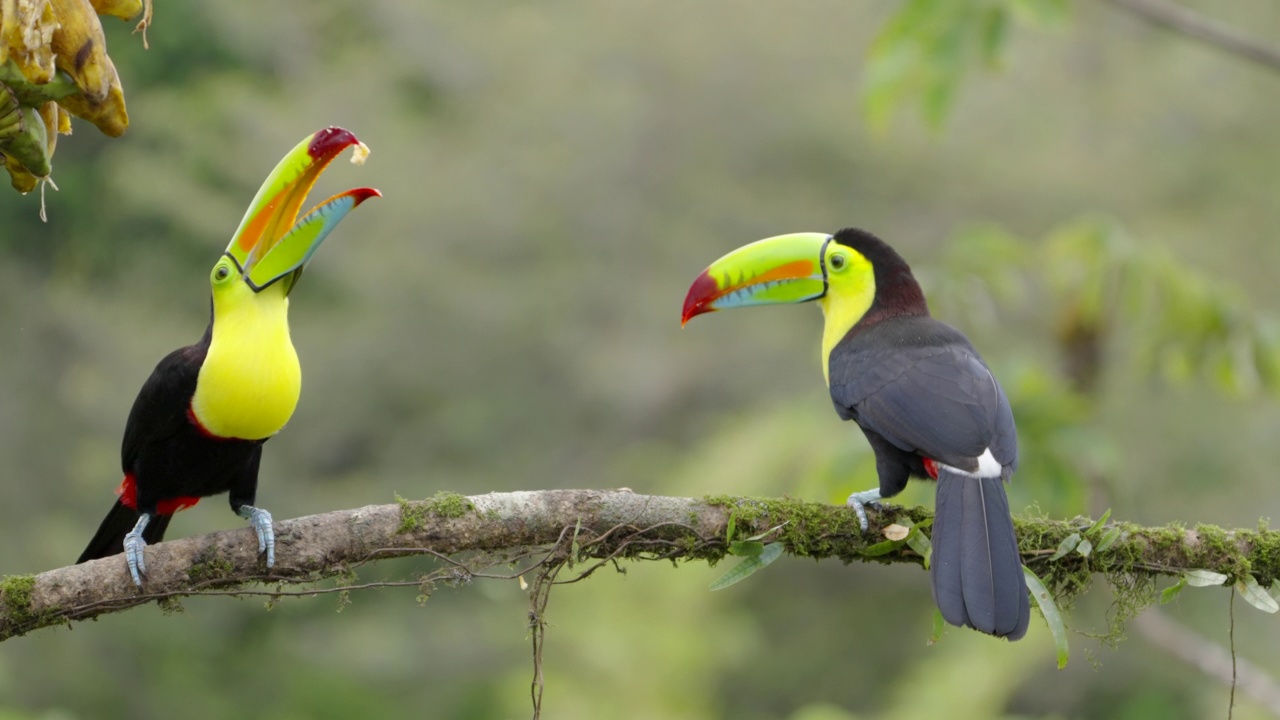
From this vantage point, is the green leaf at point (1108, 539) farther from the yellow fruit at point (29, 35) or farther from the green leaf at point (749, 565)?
the yellow fruit at point (29, 35)

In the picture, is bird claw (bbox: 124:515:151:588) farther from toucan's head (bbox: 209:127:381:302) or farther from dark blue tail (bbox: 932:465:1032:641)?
dark blue tail (bbox: 932:465:1032:641)

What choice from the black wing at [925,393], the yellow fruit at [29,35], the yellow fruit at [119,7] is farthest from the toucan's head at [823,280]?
the yellow fruit at [29,35]

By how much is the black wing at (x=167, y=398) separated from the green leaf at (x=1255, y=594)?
2.26 metres

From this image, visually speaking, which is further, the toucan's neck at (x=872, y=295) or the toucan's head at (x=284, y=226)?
the toucan's neck at (x=872, y=295)

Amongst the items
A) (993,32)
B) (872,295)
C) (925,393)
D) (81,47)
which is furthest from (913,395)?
(81,47)

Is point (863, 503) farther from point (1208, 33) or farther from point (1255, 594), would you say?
point (1208, 33)

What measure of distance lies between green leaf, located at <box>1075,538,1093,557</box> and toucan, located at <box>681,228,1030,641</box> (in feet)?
0.48

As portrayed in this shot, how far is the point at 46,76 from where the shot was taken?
177 centimetres

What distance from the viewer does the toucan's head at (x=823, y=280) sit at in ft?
12.0

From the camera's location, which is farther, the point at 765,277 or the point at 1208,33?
the point at 1208,33

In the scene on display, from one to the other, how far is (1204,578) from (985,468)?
508 mm

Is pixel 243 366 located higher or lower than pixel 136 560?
higher

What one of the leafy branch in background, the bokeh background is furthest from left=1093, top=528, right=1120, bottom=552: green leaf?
the bokeh background

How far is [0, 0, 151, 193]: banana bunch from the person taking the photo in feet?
5.70
